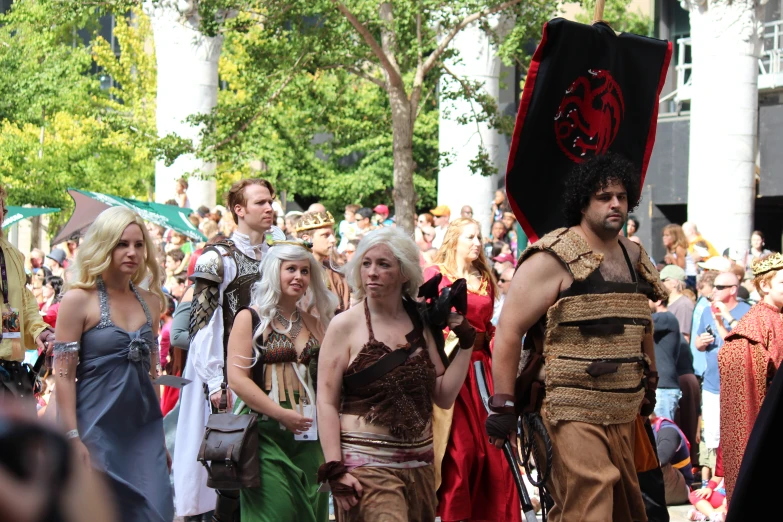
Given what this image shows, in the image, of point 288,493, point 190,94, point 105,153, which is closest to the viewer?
point 288,493

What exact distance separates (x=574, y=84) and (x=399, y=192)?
739 cm

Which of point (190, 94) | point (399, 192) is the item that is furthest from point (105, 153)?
point (399, 192)

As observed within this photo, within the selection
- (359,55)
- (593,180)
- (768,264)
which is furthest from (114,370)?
(359,55)

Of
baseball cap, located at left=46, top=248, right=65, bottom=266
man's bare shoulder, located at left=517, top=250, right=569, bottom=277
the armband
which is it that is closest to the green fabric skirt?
the armband

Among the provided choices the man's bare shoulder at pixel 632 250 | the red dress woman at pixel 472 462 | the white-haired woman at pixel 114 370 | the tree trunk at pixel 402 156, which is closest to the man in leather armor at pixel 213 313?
the white-haired woman at pixel 114 370

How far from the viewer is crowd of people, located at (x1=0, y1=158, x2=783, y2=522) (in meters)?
5.05

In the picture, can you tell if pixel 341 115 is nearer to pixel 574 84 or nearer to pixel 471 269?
pixel 471 269

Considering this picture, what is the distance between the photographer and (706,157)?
18.9 m

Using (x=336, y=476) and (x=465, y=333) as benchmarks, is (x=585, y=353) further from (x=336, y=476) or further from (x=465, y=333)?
(x=336, y=476)

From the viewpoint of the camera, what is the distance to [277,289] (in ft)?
19.2

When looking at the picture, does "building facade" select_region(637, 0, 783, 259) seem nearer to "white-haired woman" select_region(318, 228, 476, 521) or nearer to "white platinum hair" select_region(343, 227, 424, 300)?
"white platinum hair" select_region(343, 227, 424, 300)

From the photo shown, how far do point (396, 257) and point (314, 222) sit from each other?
3.98 metres

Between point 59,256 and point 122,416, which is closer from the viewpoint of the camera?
point 122,416

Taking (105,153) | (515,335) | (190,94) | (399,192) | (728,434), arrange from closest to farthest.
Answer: (515,335) < (728,434) < (399,192) < (190,94) < (105,153)
